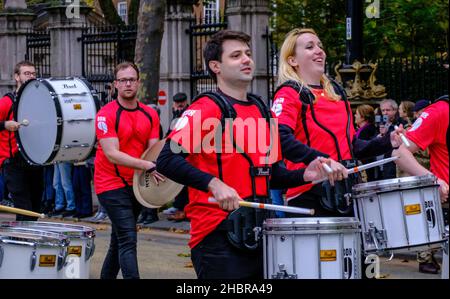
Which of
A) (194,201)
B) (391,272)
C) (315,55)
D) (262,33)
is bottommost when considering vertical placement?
(391,272)

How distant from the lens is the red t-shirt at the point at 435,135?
22.4 ft

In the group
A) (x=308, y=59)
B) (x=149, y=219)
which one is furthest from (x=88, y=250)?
(x=149, y=219)

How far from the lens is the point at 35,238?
23.1 feet

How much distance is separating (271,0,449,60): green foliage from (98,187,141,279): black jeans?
13545 mm

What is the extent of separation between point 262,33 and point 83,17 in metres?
5.74

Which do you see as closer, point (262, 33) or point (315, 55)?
point (315, 55)

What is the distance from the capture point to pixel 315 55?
23.8 feet

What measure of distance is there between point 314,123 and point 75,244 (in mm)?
1761

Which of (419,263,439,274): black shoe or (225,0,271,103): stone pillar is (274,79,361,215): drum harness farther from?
(225,0,271,103): stone pillar

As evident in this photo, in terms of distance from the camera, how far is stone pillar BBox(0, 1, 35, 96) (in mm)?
25125

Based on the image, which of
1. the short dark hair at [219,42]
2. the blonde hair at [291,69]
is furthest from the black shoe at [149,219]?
the short dark hair at [219,42]

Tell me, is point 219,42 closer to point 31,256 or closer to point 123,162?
point 31,256
